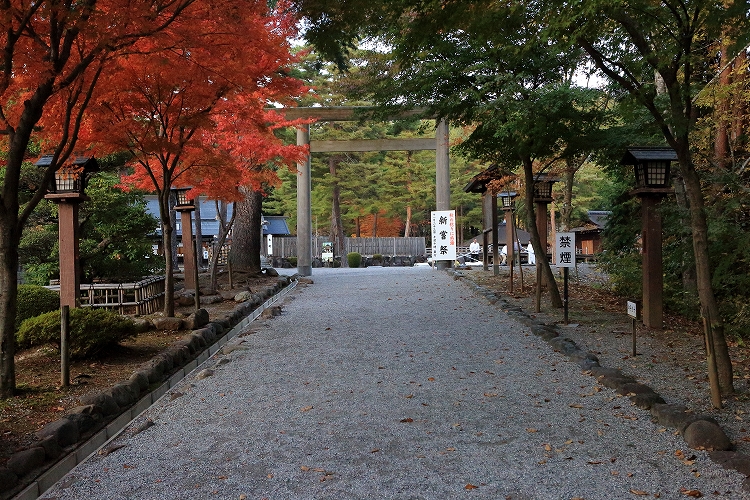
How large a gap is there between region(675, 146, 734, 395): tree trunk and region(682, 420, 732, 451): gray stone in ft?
3.95

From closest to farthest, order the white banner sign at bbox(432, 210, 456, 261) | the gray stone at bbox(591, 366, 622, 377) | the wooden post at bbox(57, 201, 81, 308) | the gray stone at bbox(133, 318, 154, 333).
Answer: the gray stone at bbox(591, 366, 622, 377) < the gray stone at bbox(133, 318, 154, 333) < the wooden post at bbox(57, 201, 81, 308) < the white banner sign at bbox(432, 210, 456, 261)

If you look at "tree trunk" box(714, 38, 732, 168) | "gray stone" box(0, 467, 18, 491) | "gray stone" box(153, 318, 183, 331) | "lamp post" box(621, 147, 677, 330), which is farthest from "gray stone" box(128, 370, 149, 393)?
"tree trunk" box(714, 38, 732, 168)

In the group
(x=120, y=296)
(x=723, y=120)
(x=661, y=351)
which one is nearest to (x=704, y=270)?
(x=661, y=351)

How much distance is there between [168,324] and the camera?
9.70 m

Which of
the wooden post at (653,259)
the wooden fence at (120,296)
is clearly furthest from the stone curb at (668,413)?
the wooden fence at (120,296)

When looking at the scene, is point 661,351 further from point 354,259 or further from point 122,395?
point 354,259

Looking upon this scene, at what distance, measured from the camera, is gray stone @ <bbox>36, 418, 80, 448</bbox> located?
4648mm

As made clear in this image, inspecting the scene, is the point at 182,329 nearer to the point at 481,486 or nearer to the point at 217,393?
the point at 217,393

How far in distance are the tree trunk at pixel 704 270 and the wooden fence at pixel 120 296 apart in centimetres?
926

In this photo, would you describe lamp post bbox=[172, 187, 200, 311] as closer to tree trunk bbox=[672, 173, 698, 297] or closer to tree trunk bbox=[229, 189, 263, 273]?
tree trunk bbox=[229, 189, 263, 273]

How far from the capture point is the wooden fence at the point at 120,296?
37.1 feet

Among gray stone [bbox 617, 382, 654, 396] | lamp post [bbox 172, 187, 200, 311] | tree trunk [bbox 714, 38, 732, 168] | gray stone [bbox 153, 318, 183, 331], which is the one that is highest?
tree trunk [bbox 714, 38, 732, 168]

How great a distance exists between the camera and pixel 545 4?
5.82 metres

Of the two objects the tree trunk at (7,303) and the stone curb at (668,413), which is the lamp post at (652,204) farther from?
the tree trunk at (7,303)
